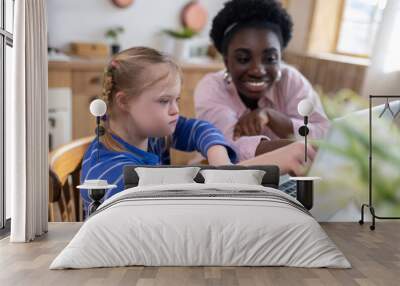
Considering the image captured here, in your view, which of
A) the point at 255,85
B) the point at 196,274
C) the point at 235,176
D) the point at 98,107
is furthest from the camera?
the point at 255,85

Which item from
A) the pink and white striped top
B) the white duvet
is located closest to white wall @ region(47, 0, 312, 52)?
the pink and white striped top

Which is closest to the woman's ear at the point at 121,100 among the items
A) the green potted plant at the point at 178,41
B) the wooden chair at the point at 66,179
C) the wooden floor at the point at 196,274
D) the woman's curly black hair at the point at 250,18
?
the wooden chair at the point at 66,179

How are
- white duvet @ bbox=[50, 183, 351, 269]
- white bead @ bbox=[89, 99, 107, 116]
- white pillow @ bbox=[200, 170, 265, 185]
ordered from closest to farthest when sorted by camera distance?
1. white duvet @ bbox=[50, 183, 351, 269]
2. white pillow @ bbox=[200, 170, 265, 185]
3. white bead @ bbox=[89, 99, 107, 116]

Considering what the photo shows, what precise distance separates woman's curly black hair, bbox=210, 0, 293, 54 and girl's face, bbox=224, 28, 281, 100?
60 mm

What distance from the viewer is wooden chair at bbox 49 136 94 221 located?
486 cm

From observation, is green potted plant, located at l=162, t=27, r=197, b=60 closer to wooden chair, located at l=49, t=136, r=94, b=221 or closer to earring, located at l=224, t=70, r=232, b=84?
earring, located at l=224, t=70, r=232, b=84

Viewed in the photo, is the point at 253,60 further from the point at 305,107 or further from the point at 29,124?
the point at 29,124

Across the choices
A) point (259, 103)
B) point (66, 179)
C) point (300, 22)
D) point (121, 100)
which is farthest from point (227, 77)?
point (66, 179)

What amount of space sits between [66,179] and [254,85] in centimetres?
163

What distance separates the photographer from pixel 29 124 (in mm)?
4262

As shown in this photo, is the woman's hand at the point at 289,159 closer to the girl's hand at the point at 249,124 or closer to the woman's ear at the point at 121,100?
the girl's hand at the point at 249,124

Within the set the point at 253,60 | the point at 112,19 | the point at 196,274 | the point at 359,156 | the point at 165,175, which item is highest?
the point at 112,19

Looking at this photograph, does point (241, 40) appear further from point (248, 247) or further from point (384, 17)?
point (248, 247)

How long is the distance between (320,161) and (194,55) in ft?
4.26
